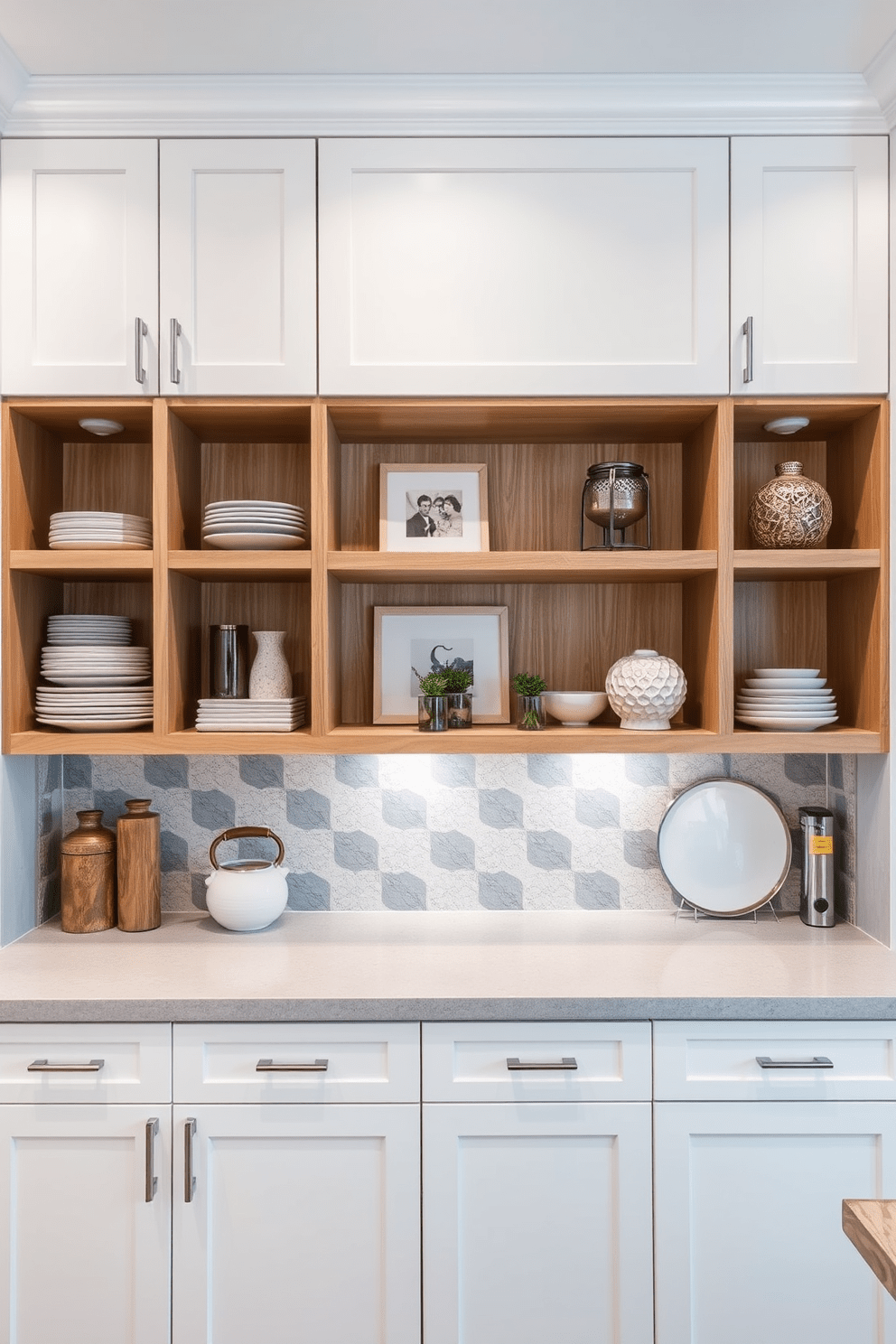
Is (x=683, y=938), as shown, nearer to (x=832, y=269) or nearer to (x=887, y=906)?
(x=887, y=906)

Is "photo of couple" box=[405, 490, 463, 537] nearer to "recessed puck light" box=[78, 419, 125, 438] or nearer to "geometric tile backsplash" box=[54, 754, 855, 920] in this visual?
"geometric tile backsplash" box=[54, 754, 855, 920]

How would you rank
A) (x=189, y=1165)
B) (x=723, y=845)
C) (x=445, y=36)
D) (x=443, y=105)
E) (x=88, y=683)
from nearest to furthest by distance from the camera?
1. (x=189, y=1165)
2. (x=445, y=36)
3. (x=443, y=105)
4. (x=88, y=683)
5. (x=723, y=845)

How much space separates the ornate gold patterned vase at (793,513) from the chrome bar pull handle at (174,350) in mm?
1307

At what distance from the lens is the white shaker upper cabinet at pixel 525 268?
6.15 ft

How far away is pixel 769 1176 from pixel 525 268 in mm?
1858

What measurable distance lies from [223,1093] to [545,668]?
1179mm

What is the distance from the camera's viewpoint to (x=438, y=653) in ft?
7.20

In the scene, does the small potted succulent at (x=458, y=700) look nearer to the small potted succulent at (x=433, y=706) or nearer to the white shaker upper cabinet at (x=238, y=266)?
the small potted succulent at (x=433, y=706)

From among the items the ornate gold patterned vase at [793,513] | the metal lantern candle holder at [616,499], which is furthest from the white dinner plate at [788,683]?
the metal lantern candle holder at [616,499]

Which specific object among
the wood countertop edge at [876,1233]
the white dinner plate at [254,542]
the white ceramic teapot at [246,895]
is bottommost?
the wood countertop edge at [876,1233]

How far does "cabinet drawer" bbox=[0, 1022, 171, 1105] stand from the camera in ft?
5.40

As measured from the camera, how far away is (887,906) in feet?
6.31

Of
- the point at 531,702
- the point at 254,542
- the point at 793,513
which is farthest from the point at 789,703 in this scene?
the point at 254,542

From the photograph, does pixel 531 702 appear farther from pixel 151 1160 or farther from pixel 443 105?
pixel 443 105
